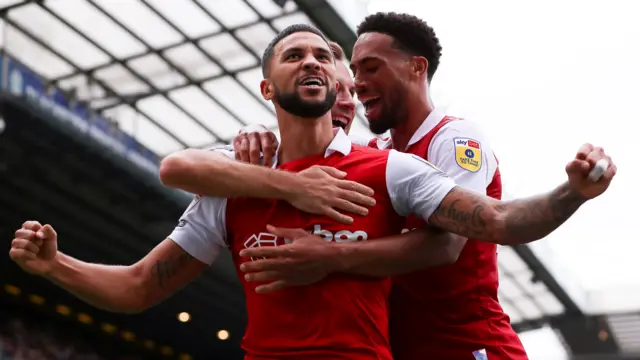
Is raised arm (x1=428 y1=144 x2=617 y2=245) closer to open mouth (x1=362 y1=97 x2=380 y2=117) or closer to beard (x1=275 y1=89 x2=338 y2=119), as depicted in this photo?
beard (x1=275 y1=89 x2=338 y2=119)

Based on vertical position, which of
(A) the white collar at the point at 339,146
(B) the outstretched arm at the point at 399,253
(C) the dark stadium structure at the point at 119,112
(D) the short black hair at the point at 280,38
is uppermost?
(C) the dark stadium structure at the point at 119,112

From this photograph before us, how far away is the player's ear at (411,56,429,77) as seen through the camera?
182 inches

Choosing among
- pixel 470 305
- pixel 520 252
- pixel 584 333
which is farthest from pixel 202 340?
pixel 470 305

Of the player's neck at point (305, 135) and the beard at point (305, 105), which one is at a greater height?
the beard at point (305, 105)

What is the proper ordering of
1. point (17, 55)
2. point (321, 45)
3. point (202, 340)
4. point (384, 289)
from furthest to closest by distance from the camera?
point (202, 340)
point (17, 55)
point (321, 45)
point (384, 289)

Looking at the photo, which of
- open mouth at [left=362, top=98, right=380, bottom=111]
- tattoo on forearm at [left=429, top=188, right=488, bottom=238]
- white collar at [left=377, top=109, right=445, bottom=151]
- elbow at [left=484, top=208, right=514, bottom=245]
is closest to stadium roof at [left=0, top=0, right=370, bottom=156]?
open mouth at [left=362, top=98, right=380, bottom=111]

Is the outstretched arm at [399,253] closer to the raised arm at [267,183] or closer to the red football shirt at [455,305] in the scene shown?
the raised arm at [267,183]

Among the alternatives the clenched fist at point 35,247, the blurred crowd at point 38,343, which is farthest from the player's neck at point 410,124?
the blurred crowd at point 38,343

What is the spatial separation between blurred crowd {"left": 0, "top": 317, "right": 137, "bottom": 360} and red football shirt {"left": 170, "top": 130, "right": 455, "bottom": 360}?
17.9 metres

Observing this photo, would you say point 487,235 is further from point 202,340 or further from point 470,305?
point 202,340

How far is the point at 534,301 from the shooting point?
28.8 metres

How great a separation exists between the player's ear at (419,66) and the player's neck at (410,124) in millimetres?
190

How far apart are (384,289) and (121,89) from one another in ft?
59.5

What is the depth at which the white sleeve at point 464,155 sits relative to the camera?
12.8 ft
